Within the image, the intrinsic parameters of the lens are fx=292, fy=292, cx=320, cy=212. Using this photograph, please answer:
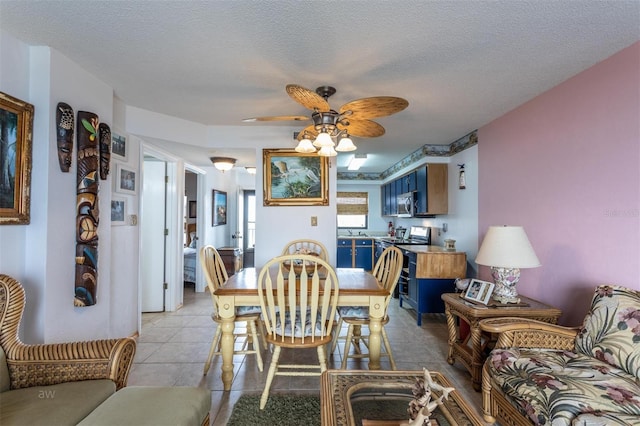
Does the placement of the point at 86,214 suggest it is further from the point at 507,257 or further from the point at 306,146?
the point at 507,257

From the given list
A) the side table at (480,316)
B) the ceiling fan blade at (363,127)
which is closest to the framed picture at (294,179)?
the ceiling fan blade at (363,127)

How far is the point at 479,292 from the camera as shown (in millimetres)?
2299

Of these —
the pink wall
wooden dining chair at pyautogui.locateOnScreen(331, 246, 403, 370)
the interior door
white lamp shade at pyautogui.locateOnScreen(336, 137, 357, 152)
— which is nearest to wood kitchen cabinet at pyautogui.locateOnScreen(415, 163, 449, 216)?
the pink wall

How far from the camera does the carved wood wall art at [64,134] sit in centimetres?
190

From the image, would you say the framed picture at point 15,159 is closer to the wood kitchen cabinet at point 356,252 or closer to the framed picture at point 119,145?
the framed picture at point 119,145

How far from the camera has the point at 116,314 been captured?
8.79ft

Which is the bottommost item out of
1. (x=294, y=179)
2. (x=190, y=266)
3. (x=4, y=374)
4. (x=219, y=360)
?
(x=219, y=360)

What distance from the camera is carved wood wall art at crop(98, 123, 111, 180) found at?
2257 millimetres

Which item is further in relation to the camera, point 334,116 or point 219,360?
point 219,360

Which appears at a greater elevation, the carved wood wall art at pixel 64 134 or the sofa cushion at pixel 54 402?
the carved wood wall art at pixel 64 134

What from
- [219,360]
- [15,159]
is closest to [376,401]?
[219,360]

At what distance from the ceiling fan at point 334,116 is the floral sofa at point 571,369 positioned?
1.52 m

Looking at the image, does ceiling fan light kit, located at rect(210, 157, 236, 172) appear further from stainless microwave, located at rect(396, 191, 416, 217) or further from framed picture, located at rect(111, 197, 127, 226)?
stainless microwave, located at rect(396, 191, 416, 217)

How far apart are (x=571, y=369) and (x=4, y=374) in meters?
2.73
